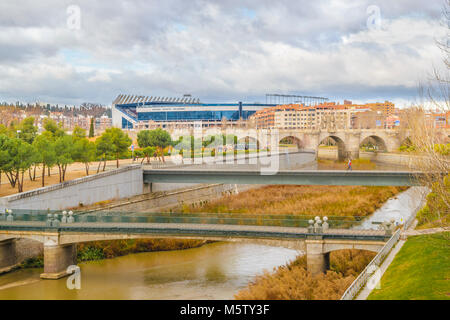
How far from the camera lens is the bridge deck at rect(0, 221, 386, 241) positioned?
1864 cm

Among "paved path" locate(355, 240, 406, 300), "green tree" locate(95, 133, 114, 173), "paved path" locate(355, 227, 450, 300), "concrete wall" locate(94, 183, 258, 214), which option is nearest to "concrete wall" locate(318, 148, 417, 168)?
"concrete wall" locate(94, 183, 258, 214)

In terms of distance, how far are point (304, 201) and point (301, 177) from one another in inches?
144

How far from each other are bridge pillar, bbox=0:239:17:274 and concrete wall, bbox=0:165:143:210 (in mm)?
2532

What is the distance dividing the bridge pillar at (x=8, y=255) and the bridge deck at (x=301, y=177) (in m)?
14.0

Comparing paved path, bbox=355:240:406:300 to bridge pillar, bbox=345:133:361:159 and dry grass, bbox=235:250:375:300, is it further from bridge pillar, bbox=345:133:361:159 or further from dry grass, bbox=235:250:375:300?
bridge pillar, bbox=345:133:361:159

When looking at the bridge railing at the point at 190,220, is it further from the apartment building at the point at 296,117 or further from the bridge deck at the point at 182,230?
the apartment building at the point at 296,117

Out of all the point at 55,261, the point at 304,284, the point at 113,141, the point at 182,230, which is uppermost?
the point at 113,141

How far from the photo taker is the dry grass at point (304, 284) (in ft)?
49.4

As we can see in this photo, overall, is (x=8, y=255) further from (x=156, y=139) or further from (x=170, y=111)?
(x=170, y=111)

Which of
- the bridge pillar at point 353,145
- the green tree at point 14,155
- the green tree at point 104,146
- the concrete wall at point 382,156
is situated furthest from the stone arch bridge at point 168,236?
the bridge pillar at point 353,145

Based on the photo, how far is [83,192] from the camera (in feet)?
95.3

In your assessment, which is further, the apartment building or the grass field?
the apartment building

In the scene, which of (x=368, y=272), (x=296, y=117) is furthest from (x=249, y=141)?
(x=368, y=272)
